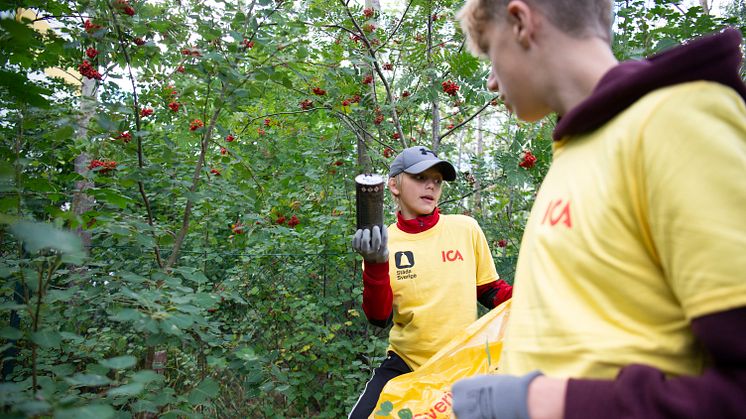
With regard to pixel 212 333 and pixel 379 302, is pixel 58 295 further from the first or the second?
pixel 379 302

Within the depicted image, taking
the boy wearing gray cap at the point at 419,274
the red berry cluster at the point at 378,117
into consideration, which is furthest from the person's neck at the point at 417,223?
the red berry cluster at the point at 378,117

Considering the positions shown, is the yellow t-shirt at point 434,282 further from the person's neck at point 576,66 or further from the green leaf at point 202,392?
the person's neck at point 576,66

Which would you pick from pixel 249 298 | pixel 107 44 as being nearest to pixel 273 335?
pixel 249 298

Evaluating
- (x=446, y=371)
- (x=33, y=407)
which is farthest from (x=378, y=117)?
(x=33, y=407)

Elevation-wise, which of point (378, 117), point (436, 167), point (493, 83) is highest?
point (378, 117)

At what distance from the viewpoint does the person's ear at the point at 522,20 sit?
0.98 metres

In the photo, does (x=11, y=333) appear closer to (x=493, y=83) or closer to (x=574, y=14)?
(x=493, y=83)

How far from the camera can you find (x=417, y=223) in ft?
9.20

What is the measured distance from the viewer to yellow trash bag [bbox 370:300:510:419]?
76.3 inches

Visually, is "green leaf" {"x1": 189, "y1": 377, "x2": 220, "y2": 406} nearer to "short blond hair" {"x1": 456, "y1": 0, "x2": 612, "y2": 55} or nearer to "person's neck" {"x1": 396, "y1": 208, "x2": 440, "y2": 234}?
"person's neck" {"x1": 396, "y1": 208, "x2": 440, "y2": 234}

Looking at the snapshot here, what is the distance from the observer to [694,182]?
0.69m

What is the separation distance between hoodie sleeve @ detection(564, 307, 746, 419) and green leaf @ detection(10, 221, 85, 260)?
1063mm

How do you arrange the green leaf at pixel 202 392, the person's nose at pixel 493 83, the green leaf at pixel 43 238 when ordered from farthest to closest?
the green leaf at pixel 202 392
the person's nose at pixel 493 83
the green leaf at pixel 43 238

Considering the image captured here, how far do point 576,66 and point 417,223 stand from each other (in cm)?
189
